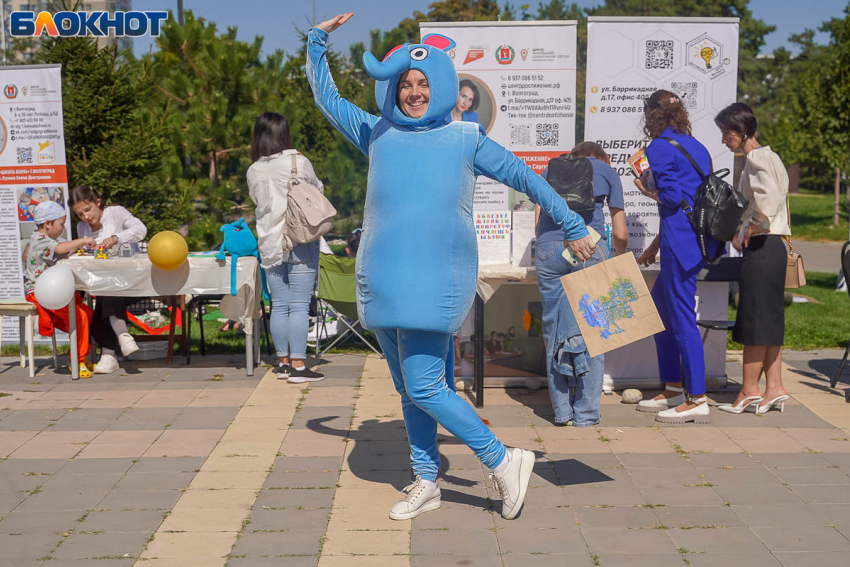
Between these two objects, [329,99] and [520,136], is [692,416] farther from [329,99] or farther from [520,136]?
[329,99]

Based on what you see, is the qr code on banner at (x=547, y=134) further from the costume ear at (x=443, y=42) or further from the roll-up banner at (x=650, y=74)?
the costume ear at (x=443, y=42)

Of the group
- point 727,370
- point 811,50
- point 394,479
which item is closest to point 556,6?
point 811,50

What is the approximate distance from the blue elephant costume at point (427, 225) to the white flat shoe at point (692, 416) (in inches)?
82.7

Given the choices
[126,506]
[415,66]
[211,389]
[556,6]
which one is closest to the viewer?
[415,66]

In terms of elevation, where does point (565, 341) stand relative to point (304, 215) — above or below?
below

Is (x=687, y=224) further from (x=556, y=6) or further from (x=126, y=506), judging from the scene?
(x=556, y=6)

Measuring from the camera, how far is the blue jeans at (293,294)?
7125 mm

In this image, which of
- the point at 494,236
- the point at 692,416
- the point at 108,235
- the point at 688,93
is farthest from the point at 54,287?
the point at 688,93

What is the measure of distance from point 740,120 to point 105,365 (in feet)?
17.7

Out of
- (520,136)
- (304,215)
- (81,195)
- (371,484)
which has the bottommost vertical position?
(371,484)

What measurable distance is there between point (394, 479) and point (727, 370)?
12.8 ft

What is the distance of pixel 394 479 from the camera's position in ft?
15.7

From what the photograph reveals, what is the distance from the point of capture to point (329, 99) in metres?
4.40

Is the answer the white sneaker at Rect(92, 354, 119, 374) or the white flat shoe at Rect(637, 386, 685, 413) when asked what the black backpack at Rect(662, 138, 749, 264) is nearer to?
the white flat shoe at Rect(637, 386, 685, 413)
